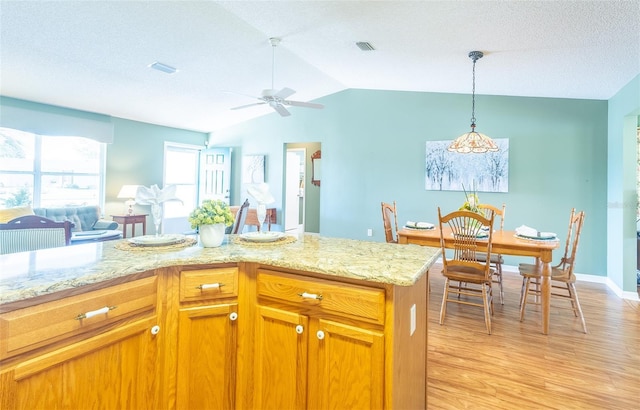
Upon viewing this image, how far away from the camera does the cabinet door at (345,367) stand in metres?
1.24

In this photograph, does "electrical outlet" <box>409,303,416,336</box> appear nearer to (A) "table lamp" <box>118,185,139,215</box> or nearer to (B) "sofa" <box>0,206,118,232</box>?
(B) "sofa" <box>0,206,118,232</box>

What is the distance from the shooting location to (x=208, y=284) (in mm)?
1451

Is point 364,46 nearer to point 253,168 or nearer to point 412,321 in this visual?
point 412,321

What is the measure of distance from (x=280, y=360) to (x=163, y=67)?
4.15m

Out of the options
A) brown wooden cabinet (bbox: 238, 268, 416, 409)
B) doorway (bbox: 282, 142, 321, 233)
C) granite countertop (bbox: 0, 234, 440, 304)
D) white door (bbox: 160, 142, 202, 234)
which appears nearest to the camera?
granite countertop (bbox: 0, 234, 440, 304)

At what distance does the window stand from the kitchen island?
184 inches

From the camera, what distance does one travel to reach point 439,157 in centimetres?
517

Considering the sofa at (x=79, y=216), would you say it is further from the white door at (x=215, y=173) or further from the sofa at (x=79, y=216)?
the white door at (x=215, y=173)

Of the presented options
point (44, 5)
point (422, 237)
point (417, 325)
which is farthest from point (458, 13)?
point (44, 5)

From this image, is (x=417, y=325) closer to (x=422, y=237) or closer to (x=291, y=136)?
(x=422, y=237)

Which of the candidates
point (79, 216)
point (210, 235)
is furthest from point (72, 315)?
point (79, 216)

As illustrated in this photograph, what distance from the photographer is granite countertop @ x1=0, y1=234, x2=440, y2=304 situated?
3.61ft

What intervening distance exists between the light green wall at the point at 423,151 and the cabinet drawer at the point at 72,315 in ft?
15.2

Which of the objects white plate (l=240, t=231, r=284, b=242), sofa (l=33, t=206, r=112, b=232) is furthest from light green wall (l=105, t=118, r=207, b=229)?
white plate (l=240, t=231, r=284, b=242)
